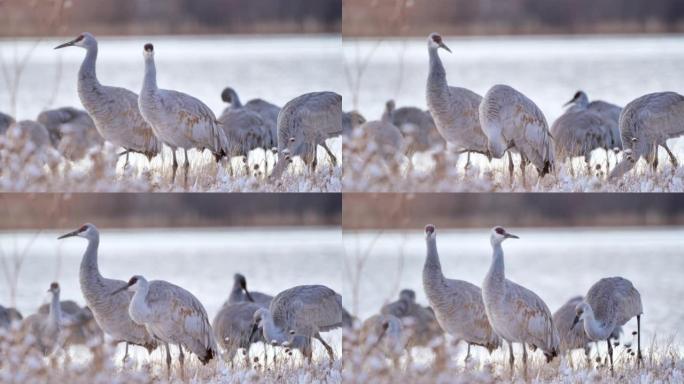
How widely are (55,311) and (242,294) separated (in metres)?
0.65

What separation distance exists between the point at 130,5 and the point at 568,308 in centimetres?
187

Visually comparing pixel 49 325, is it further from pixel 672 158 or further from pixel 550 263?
pixel 672 158

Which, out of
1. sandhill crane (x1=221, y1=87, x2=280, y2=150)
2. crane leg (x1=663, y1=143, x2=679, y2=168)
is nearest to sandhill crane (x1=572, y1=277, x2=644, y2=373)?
→ crane leg (x1=663, y1=143, x2=679, y2=168)

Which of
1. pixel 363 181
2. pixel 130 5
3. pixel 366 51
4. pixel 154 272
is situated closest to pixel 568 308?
pixel 363 181

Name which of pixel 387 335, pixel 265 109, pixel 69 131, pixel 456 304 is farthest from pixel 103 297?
pixel 456 304

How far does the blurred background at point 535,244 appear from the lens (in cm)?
481

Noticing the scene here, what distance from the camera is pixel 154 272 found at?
4.82 meters

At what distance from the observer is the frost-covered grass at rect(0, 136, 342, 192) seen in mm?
4801

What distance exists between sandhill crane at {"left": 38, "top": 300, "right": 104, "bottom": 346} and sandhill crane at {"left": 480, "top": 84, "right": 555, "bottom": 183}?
1.52 m

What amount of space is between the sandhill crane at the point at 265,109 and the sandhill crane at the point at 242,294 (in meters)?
0.48

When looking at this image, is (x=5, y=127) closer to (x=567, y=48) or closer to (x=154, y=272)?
(x=154, y=272)

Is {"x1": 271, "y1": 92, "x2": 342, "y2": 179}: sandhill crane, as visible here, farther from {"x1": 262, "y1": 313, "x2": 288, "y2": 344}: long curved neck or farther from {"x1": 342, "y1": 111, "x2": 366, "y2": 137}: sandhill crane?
{"x1": 262, "y1": 313, "x2": 288, "y2": 344}: long curved neck

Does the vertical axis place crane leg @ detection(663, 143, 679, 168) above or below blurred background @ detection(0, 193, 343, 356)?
above

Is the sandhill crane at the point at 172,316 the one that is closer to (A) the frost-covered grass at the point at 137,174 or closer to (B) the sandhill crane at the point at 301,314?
(B) the sandhill crane at the point at 301,314
